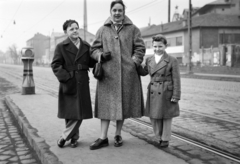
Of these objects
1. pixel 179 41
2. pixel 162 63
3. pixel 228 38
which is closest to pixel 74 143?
pixel 162 63

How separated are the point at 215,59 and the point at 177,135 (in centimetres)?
2845

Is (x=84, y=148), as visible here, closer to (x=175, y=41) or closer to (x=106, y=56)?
(x=106, y=56)

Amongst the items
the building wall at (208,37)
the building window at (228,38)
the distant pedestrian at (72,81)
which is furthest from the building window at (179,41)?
the distant pedestrian at (72,81)

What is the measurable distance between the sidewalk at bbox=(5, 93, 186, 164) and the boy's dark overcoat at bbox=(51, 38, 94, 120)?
1.55 ft

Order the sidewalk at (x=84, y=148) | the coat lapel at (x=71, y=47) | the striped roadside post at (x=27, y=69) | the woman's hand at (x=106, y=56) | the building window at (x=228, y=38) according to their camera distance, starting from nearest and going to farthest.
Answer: the sidewalk at (x=84, y=148) < the woman's hand at (x=106, y=56) < the coat lapel at (x=71, y=47) < the striped roadside post at (x=27, y=69) < the building window at (x=228, y=38)

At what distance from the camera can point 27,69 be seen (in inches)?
363

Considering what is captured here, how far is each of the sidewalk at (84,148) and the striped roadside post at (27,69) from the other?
12.1ft

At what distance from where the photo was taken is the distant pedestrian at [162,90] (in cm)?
375

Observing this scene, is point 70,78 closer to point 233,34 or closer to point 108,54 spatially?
point 108,54

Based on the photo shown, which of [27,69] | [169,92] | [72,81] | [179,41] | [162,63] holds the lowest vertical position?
[169,92]

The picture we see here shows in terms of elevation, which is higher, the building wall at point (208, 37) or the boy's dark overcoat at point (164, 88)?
the building wall at point (208, 37)

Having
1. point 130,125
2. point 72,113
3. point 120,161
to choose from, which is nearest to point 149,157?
point 120,161

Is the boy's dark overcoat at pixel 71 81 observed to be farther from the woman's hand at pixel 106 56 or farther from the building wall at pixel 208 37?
the building wall at pixel 208 37

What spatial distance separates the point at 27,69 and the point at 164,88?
21.4 ft
